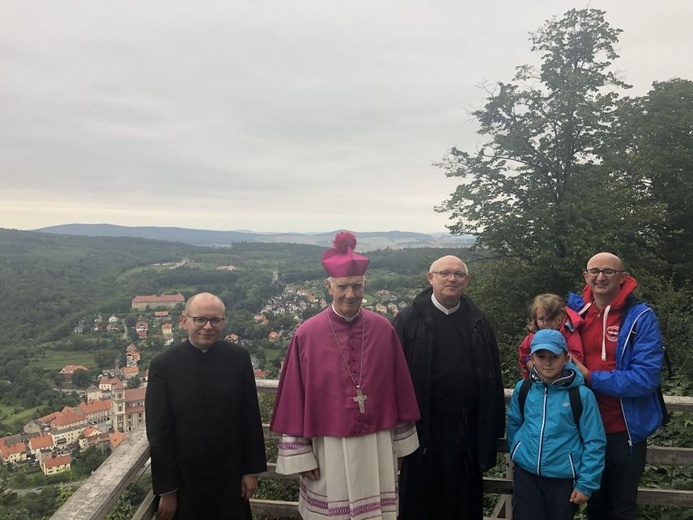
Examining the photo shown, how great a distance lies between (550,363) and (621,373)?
1.23 feet

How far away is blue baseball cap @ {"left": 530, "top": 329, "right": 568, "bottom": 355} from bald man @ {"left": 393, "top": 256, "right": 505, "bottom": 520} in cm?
43

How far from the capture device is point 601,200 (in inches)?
570

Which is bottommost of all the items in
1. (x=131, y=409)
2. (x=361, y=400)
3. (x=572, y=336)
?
(x=131, y=409)

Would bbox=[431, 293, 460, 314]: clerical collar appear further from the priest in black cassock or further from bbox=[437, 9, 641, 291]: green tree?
bbox=[437, 9, 641, 291]: green tree

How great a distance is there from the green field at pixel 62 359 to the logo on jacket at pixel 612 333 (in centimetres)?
3850

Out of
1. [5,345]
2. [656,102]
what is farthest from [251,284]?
[656,102]

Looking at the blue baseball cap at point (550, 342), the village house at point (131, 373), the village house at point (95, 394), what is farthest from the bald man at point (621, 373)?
the village house at point (95, 394)

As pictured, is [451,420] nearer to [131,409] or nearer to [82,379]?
[131,409]

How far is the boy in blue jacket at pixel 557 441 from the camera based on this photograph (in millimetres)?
2441

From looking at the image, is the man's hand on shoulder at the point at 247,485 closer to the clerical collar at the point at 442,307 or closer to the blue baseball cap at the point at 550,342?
the clerical collar at the point at 442,307

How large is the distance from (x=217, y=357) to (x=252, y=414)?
15.1 inches

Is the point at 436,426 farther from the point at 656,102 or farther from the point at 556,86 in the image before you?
the point at 656,102

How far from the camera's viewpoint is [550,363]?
2471 millimetres

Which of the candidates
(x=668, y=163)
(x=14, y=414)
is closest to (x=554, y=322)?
(x=668, y=163)
